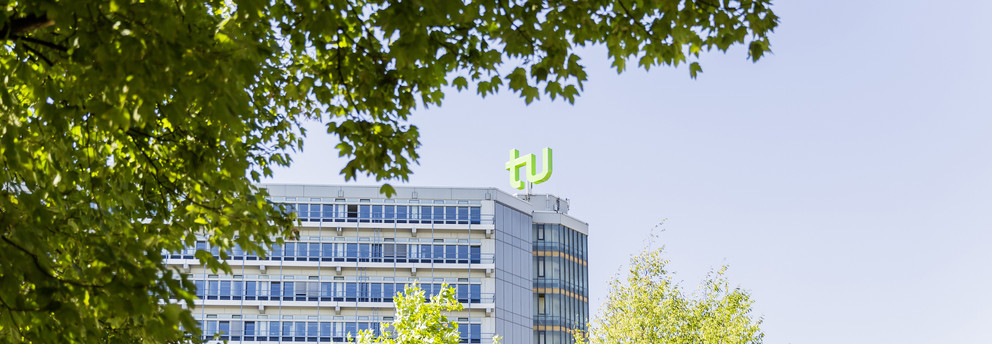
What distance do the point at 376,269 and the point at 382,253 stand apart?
1325 mm

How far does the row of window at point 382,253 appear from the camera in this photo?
8194cm

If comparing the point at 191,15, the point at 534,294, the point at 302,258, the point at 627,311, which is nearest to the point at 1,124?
the point at 191,15

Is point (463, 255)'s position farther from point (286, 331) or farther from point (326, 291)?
point (286, 331)

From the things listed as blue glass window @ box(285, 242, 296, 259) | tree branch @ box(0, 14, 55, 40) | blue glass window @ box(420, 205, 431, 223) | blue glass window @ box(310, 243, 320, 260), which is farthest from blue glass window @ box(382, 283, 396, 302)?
tree branch @ box(0, 14, 55, 40)

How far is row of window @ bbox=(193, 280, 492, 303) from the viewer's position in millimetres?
79875

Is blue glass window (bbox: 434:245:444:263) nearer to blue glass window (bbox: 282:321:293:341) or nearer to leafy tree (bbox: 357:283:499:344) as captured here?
blue glass window (bbox: 282:321:293:341)

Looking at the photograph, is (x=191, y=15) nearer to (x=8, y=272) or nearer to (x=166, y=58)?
(x=166, y=58)

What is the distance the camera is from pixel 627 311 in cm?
3447

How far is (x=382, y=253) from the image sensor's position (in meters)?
82.8

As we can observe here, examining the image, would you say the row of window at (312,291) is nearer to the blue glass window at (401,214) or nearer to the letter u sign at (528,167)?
the blue glass window at (401,214)

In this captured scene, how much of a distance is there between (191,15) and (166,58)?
1.10m

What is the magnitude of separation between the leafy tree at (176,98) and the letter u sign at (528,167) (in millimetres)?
77316

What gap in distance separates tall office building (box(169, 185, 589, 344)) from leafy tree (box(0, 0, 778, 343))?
7029 cm

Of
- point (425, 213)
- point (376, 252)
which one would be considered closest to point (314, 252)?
point (376, 252)
